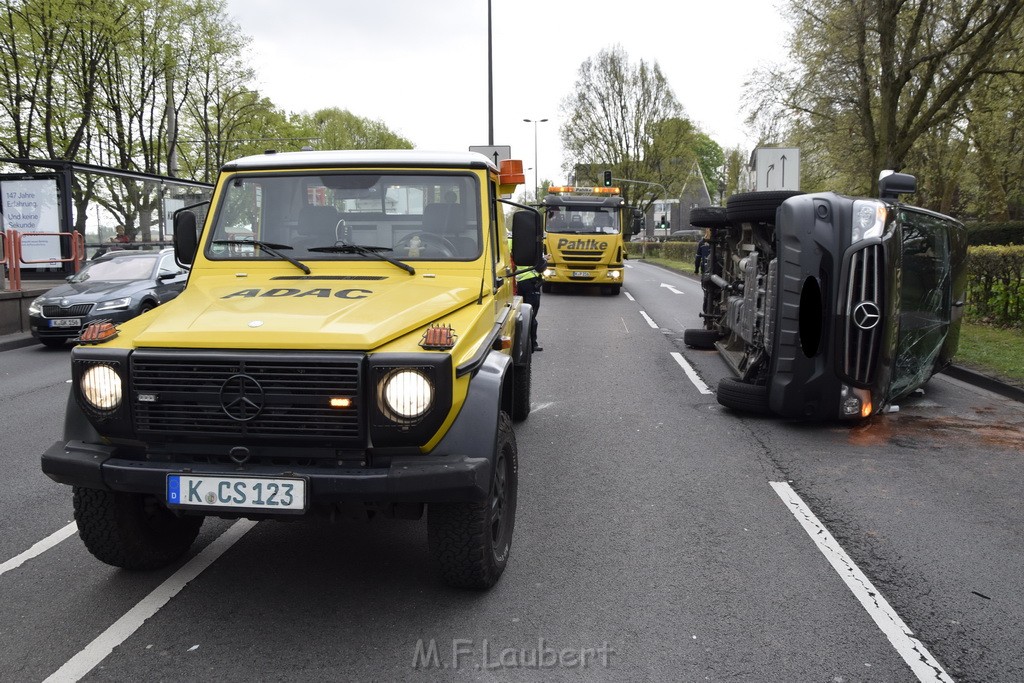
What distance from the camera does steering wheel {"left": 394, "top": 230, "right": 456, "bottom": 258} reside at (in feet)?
16.7

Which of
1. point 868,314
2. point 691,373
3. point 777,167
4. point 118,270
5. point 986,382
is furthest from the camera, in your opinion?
point 777,167

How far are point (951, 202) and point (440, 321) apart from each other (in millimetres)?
38525

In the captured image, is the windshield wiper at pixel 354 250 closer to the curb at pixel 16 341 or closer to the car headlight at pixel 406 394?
the car headlight at pixel 406 394

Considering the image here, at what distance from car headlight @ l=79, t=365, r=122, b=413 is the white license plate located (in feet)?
1.41

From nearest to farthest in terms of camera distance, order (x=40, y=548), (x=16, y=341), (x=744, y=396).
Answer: (x=40, y=548) → (x=744, y=396) → (x=16, y=341)

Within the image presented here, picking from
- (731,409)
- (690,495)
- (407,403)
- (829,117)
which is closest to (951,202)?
(829,117)

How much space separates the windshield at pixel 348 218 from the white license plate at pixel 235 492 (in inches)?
66.9

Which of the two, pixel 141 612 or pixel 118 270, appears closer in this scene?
pixel 141 612

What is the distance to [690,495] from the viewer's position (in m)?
5.84

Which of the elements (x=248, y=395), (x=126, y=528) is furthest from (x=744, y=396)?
(x=126, y=528)

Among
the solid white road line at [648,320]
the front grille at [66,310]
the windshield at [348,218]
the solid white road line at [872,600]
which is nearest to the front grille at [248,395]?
the windshield at [348,218]

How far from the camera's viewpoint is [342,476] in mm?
3578

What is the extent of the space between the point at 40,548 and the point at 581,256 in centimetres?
2070

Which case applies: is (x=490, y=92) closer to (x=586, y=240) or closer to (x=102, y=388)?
(x=586, y=240)
